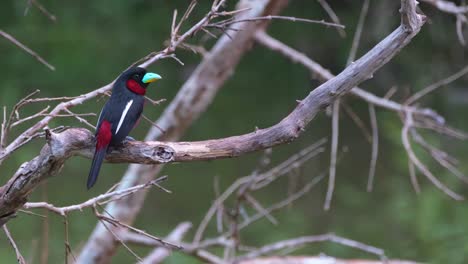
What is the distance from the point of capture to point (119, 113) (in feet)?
9.46

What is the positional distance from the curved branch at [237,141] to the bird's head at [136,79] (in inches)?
21.6

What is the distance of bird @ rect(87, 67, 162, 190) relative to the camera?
258 centimetres

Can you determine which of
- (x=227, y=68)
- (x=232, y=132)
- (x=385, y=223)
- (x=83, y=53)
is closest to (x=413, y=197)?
(x=385, y=223)

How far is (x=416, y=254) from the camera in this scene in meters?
7.26

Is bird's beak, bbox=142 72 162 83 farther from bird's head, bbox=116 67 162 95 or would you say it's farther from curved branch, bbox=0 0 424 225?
curved branch, bbox=0 0 424 225

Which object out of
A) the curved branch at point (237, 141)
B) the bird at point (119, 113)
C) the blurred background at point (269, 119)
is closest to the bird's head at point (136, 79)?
the bird at point (119, 113)

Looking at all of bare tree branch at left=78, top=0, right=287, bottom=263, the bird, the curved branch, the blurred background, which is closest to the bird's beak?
the bird

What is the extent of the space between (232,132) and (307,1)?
365cm

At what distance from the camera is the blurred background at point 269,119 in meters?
7.93

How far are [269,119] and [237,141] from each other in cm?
833

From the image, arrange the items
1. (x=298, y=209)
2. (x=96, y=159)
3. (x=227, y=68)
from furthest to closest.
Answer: (x=298, y=209) < (x=227, y=68) < (x=96, y=159)

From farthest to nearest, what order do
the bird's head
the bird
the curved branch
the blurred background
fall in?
the blurred background
the bird's head
the bird
the curved branch

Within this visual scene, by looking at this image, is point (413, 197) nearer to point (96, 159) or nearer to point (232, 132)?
point (232, 132)

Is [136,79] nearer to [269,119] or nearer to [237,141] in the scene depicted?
[237,141]
